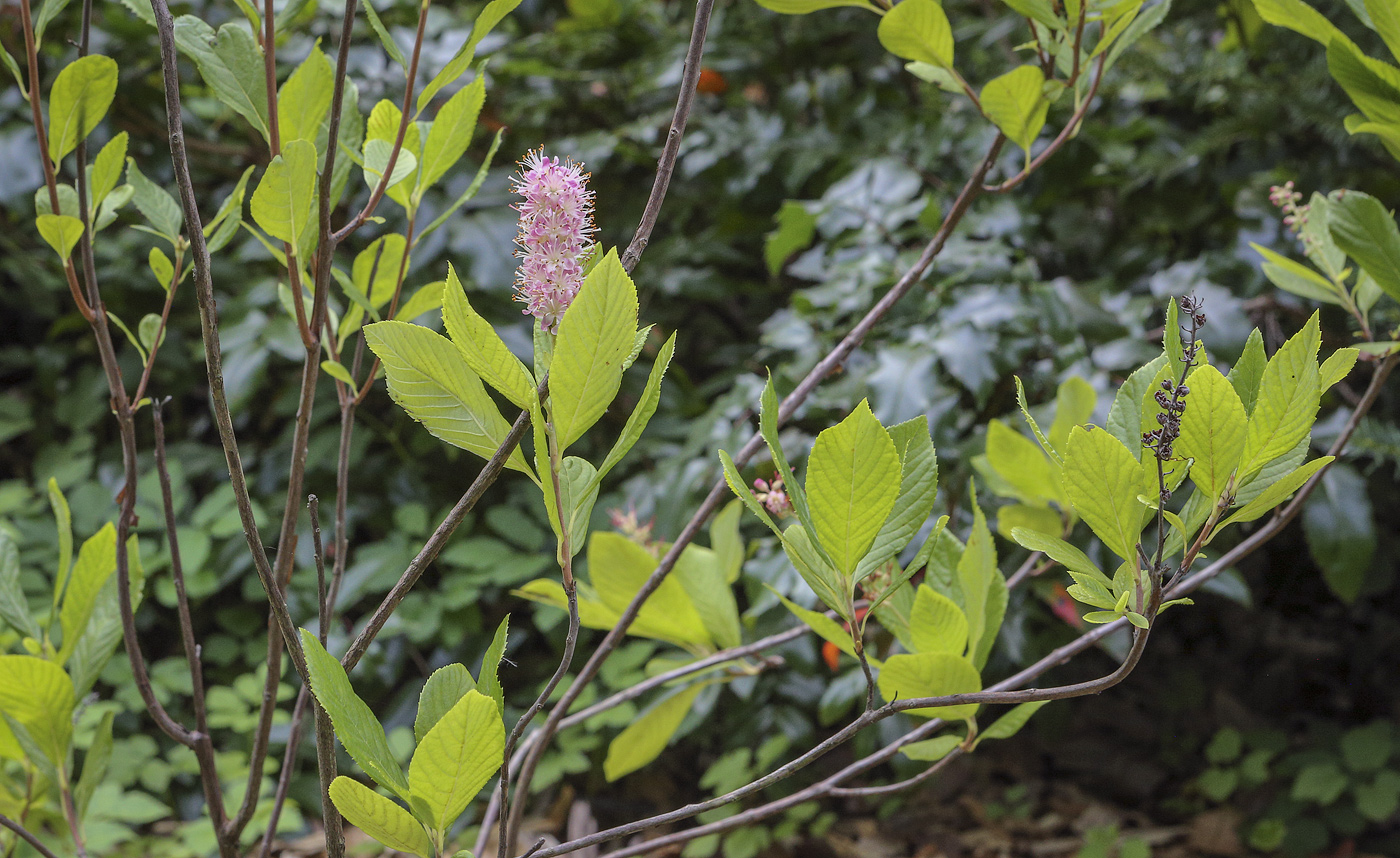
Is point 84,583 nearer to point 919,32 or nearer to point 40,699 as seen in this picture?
point 40,699

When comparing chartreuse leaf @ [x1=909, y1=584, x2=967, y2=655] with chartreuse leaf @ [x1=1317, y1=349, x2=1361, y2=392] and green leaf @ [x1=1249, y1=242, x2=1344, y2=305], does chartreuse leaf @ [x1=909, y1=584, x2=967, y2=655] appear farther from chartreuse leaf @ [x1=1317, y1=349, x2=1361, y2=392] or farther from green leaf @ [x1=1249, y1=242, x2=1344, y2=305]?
green leaf @ [x1=1249, y1=242, x2=1344, y2=305]

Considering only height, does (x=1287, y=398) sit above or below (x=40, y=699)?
above

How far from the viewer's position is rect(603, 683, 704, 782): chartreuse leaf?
560 millimetres

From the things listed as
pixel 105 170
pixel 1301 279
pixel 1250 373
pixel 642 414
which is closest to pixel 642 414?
pixel 642 414

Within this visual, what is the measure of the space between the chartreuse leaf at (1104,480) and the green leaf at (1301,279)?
276 mm

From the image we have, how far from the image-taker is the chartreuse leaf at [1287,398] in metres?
0.28

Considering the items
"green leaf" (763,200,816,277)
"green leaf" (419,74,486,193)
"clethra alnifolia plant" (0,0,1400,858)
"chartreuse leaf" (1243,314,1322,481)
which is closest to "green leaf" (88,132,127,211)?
"clethra alnifolia plant" (0,0,1400,858)

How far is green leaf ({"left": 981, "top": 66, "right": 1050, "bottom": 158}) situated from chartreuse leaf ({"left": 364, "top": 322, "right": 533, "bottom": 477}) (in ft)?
0.92

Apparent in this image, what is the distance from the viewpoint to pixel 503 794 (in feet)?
0.90

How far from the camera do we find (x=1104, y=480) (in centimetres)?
28

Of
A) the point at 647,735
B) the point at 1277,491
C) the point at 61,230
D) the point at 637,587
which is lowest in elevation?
the point at 647,735

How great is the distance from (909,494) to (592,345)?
0.14 meters

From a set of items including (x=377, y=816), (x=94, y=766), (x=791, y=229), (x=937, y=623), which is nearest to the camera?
(x=377, y=816)

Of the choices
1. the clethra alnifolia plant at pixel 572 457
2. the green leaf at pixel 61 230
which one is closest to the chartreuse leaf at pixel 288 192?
the clethra alnifolia plant at pixel 572 457
